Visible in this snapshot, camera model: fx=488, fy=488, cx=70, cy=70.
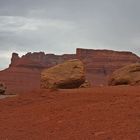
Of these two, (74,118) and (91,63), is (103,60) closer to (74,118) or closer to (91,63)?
(91,63)

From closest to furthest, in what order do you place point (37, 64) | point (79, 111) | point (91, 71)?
point (79, 111), point (91, 71), point (37, 64)

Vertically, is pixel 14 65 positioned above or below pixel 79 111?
above

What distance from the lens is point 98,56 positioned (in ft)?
356

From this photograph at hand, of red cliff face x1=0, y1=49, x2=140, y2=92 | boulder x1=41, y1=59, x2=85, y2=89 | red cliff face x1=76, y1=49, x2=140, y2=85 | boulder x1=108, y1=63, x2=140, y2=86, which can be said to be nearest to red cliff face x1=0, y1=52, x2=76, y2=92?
red cliff face x1=0, y1=49, x2=140, y2=92

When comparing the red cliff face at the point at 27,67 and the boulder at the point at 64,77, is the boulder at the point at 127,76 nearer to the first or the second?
the boulder at the point at 64,77

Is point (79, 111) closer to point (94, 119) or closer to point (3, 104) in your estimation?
point (94, 119)

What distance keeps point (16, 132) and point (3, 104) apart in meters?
7.80

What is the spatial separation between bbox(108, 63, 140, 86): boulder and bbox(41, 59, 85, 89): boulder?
2.05m

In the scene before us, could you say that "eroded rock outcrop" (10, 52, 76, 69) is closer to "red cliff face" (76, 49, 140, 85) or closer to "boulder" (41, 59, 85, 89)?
"red cliff face" (76, 49, 140, 85)

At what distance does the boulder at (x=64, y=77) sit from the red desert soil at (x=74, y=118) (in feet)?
22.6

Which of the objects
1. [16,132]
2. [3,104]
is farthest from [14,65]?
[16,132]

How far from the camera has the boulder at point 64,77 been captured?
2883cm

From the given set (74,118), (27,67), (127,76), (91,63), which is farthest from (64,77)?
(27,67)

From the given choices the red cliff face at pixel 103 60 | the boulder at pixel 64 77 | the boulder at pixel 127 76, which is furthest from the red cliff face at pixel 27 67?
the boulder at pixel 127 76
